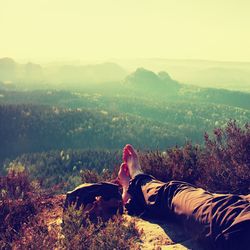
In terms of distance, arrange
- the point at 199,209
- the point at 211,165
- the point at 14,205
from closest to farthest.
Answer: the point at 199,209 < the point at 14,205 < the point at 211,165

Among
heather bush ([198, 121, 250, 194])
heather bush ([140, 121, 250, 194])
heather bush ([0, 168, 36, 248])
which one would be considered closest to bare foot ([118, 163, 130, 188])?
heather bush ([140, 121, 250, 194])

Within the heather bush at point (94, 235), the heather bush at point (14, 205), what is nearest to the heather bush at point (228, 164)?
the heather bush at point (94, 235)

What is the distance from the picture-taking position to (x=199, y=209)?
503 centimetres

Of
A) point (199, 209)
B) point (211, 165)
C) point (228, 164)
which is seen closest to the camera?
point (199, 209)

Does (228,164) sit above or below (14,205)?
above

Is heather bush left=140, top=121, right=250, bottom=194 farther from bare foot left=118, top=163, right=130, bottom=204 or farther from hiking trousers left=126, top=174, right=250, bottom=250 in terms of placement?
hiking trousers left=126, top=174, right=250, bottom=250

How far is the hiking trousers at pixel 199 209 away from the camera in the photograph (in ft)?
14.4

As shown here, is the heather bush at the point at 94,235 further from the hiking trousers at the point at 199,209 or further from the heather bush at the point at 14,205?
the heather bush at the point at 14,205

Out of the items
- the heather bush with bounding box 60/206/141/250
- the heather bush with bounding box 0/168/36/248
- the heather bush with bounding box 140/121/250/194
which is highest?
the heather bush with bounding box 140/121/250/194

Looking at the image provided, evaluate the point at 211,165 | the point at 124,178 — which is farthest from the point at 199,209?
the point at 124,178

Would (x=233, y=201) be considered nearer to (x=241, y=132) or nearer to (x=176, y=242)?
(x=176, y=242)

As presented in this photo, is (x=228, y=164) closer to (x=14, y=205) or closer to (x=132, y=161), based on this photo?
(x=132, y=161)

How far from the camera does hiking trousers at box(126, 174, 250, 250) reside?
440 cm

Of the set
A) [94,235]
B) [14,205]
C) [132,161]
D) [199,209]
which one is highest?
[199,209]
